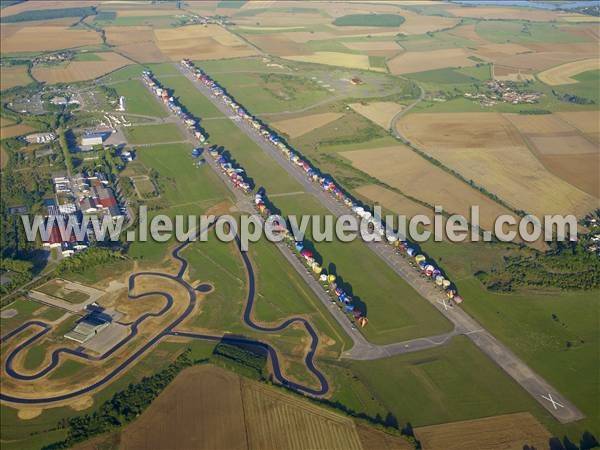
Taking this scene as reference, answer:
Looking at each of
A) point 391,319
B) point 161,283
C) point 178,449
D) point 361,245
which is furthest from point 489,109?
point 178,449

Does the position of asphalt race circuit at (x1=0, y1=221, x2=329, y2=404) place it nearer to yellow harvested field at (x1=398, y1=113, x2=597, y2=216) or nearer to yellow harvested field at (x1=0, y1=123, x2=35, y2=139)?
yellow harvested field at (x1=398, y1=113, x2=597, y2=216)

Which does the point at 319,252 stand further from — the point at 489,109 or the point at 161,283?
the point at 489,109

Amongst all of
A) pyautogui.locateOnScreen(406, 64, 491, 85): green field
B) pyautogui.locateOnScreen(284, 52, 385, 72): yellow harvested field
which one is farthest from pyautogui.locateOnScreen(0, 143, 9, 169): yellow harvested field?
pyautogui.locateOnScreen(406, 64, 491, 85): green field

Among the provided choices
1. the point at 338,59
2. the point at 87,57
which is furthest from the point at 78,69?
the point at 338,59

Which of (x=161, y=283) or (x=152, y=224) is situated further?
(x=152, y=224)

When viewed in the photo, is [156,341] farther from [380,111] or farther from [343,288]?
[380,111]

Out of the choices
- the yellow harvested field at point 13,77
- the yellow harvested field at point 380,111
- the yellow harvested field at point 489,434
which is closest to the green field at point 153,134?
the yellow harvested field at point 380,111
